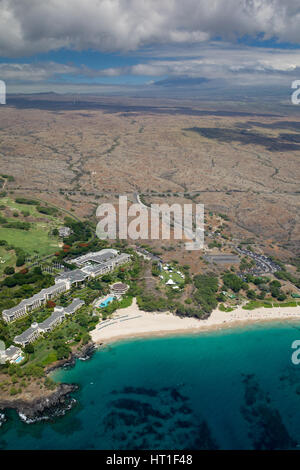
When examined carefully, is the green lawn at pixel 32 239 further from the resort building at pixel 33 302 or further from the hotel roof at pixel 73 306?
the hotel roof at pixel 73 306

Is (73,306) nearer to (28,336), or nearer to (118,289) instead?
(118,289)

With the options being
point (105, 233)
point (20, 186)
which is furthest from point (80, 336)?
point (20, 186)

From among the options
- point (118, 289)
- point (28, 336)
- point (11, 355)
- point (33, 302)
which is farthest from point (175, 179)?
point (11, 355)

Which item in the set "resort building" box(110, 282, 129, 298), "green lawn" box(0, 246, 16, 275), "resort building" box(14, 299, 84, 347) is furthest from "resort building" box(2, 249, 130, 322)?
"green lawn" box(0, 246, 16, 275)

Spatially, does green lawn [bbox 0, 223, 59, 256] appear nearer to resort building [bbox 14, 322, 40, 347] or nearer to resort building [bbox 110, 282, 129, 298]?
resort building [bbox 110, 282, 129, 298]

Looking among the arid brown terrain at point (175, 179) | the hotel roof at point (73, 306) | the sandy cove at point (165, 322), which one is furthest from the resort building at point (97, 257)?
the arid brown terrain at point (175, 179)
